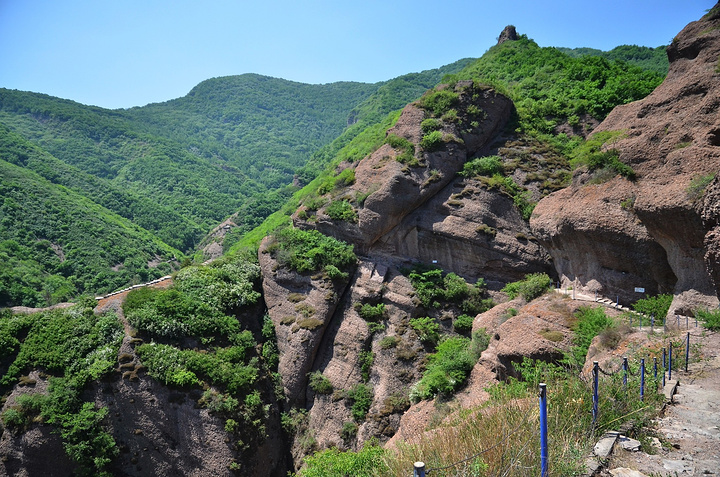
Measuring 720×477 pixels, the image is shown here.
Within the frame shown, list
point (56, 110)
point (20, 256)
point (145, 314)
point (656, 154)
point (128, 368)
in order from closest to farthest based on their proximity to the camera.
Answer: point (656, 154) < point (128, 368) < point (145, 314) < point (20, 256) < point (56, 110)

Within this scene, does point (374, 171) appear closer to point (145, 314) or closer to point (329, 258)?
point (329, 258)

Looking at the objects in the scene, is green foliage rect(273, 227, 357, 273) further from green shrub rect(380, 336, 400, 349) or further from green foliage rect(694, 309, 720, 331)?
green foliage rect(694, 309, 720, 331)

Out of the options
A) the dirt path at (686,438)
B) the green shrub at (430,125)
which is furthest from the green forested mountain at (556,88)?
the dirt path at (686,438)

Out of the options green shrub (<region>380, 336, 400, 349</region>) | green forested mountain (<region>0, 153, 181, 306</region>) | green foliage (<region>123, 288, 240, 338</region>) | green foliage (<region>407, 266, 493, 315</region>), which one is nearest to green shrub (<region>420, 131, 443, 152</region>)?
green foliage (<region>407, 266, 493, 315</region>)

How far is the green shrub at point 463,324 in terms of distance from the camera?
2605 cm

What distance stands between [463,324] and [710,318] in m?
13.0

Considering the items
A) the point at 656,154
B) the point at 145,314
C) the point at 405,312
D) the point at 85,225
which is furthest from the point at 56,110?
the point at 656,154

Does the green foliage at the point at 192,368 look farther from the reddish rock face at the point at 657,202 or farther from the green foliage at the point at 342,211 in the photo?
the reddish rock face at the point at 657,202

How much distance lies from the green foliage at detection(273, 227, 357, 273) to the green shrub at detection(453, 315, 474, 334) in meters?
7.68

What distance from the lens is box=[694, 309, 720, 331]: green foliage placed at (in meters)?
14.3

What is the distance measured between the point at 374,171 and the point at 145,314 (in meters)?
17.1

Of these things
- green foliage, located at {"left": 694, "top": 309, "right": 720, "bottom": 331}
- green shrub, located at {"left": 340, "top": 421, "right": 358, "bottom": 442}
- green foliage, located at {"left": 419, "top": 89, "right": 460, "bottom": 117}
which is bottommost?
green shrub, located at {"left": 340, "top": 421, "right": 358, "bottom": 442}

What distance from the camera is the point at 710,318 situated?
14547mm

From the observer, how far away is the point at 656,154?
19812 mm
